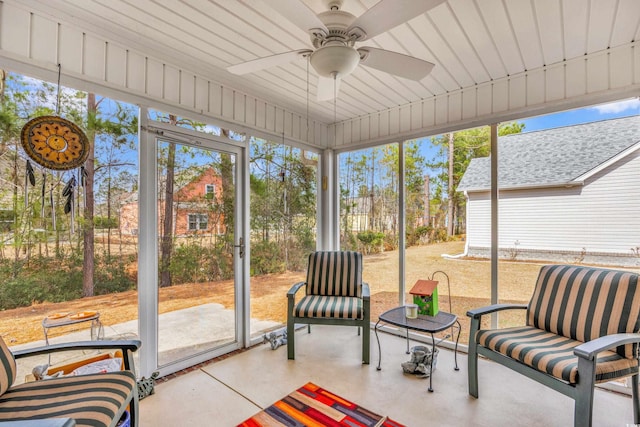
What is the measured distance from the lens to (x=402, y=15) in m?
1.42

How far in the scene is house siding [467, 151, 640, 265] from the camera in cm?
247

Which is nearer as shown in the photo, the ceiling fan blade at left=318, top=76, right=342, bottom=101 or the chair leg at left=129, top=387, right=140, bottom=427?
the chair leg at left=129, top=387, right=140, bottom=427

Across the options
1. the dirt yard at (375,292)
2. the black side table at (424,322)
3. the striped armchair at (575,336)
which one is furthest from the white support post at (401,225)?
the striped armchair at (575,336)

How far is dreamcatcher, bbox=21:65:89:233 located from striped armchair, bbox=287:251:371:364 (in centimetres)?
192

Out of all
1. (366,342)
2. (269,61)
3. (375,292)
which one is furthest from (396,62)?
(375,292)

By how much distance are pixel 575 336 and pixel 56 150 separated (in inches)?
147

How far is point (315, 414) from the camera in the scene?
208cm

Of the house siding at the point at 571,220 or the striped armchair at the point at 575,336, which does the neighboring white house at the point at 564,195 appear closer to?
the house siding at the point at 571,220

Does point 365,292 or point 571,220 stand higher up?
point 571,220

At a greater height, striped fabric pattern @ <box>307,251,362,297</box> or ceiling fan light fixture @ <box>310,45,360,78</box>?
ceiling fan light fixture @ <box>310,45,360,78</box>

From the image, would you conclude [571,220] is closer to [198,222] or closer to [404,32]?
[404,32]

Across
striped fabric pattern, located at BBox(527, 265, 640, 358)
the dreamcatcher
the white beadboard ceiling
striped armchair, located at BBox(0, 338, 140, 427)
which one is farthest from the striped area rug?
the white beadboard ceiling

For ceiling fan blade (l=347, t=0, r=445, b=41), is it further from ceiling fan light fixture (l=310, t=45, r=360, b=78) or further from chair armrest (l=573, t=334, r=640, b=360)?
chair armrest (l=573, t=334, r=640, b=360)

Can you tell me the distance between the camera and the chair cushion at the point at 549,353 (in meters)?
1.73
